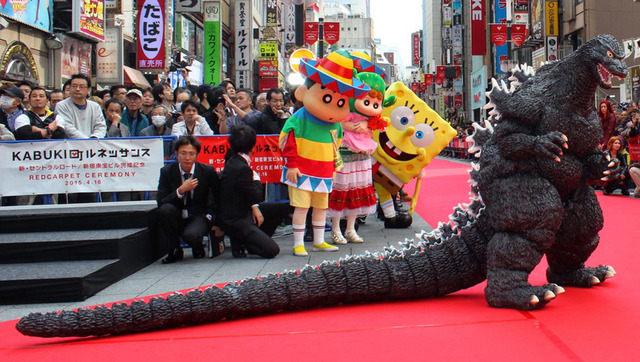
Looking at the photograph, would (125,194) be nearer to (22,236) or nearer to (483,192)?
(22,236)

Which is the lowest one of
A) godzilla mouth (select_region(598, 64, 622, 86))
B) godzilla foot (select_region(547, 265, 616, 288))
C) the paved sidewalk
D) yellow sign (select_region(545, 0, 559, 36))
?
the paved sidewalk

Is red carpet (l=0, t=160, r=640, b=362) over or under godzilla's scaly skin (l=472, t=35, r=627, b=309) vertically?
under

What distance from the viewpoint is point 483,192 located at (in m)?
3.36

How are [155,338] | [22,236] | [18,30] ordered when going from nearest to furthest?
[155,338]
[22,236]
[18,30]

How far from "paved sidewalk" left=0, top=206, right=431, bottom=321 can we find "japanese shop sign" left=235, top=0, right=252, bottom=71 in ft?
62.2

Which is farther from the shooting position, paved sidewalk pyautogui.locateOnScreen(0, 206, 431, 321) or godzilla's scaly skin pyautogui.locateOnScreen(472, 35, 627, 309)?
paved sidewalk pyautogui.locateOnScreen(0, 206, 431, 321)

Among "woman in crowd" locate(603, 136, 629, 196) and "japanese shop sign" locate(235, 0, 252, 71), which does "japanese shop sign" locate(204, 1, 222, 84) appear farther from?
"woman in crowd" locate(603, 136, 629, 196)

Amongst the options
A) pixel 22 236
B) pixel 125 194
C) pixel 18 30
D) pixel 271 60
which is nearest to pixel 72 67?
pixel 18 30

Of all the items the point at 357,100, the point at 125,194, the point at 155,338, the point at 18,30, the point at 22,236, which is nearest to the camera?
the point at 155,338

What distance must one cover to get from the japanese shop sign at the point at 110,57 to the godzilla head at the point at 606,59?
541 inches

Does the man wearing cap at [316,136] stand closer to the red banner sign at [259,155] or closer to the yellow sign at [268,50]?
the red banner sign at [259,155]

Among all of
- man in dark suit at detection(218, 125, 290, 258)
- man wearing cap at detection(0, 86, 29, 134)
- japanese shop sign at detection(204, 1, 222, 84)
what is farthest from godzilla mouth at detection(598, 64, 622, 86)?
japanese shop sign at detection(204, 1, 222, 84)

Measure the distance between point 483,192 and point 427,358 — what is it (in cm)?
119

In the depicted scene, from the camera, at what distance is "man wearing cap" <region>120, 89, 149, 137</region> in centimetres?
716
